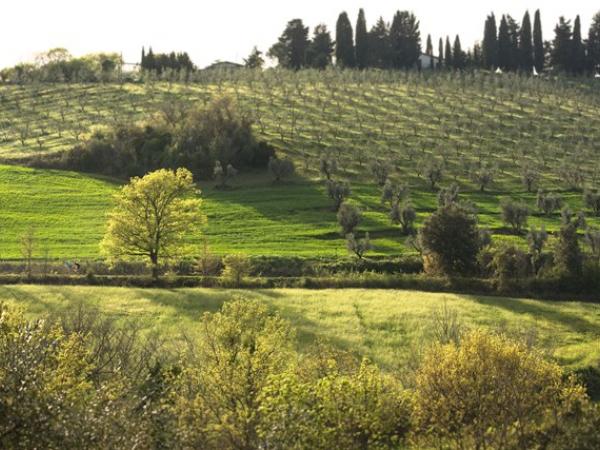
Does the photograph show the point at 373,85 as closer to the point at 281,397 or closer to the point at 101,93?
the point at 101,93

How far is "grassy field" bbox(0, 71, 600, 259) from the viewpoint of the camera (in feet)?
310

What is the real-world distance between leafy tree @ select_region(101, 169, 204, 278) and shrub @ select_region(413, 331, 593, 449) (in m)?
43.9

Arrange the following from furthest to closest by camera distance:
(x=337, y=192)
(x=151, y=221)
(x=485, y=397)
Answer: (x=337, y=192) → (x=151, y=221) → (x=485, y=397)

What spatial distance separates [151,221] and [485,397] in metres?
48.8

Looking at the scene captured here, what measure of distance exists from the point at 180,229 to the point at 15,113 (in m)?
109

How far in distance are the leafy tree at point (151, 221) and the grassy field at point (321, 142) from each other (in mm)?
11824

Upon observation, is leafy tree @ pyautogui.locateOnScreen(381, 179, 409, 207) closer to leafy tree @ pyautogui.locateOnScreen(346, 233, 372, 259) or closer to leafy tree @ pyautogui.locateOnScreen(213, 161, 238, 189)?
leafy tree @ pyautogui.locateOnScreen(346, 233, 372, 259)

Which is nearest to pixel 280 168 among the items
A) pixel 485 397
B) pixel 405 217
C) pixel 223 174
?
pixel 223 174

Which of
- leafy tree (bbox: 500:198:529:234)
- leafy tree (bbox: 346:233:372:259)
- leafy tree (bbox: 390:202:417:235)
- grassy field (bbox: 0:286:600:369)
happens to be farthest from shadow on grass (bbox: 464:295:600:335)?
leafy tree (bbox: 500:198:529:234)

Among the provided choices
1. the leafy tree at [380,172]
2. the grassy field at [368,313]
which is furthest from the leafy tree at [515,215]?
the grassy field at [368,313]

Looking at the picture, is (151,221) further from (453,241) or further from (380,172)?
(380,172)

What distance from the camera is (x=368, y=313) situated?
59062 millimetres

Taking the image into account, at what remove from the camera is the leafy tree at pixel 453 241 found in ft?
229

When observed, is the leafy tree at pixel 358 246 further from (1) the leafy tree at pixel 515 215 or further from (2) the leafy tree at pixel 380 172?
(2) the leafy tree at pixel 380 172
